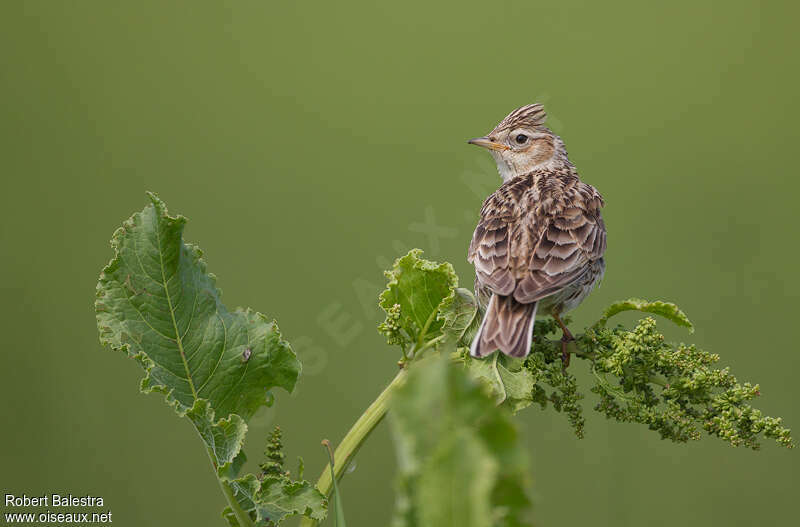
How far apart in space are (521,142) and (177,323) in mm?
2116

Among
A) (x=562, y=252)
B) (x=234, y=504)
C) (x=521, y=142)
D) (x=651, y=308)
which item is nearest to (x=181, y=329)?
(x=234, y=504)

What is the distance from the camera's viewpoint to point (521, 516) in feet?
1.16

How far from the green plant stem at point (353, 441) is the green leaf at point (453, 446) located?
30.5 inches

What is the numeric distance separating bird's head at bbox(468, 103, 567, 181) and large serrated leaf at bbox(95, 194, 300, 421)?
6.31 ft

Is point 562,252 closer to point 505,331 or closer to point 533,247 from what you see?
point 533,247

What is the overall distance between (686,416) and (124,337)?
923 mm

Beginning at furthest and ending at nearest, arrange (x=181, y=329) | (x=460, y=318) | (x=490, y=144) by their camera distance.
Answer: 1. (x=490, y=144)
2. (x=460, y=318)
3. (x=181, y=329)

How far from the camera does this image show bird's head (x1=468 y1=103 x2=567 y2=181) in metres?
3.12

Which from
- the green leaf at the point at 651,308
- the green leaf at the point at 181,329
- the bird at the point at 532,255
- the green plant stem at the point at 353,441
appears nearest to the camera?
the green plant stem at the point at 353,441

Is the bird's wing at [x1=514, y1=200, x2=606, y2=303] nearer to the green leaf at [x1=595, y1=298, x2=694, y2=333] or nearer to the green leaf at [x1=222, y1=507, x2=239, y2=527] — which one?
the green leaf at [x1=595, y1=298, x2=694, y2=333]

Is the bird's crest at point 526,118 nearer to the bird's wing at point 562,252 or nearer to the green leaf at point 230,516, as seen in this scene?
the bird's wing at point 562,252

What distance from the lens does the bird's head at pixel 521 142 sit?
3.12 meters

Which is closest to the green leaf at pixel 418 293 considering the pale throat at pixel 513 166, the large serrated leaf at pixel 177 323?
the large serrated leaf at pixel 177 323

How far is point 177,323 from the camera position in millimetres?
1305
